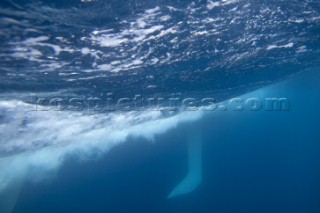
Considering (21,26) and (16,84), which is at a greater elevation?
(21,26)

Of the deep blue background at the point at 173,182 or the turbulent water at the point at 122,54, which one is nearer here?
the turbulent water at the point at 122,54

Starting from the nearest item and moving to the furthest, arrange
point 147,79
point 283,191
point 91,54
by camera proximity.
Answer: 1. point 91,54
2. point 147,79
3. point 283,191

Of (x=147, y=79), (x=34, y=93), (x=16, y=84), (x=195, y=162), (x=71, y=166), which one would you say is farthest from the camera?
(x=71, y=166)

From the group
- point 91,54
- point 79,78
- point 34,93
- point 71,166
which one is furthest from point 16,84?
point 71,166

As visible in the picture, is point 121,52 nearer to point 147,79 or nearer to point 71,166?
point 147,79

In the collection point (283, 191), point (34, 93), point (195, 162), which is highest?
point (34, 93)

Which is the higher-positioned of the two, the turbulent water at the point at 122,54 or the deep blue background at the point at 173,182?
the turbulent water at the point at 122,54

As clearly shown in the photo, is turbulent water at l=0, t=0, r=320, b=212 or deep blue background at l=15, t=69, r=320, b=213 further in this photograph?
deep blue background at l=15, t=69, r=320, b=213

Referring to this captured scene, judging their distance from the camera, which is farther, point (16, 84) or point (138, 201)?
point (138, 201)

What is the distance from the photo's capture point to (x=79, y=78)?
928 centimetres

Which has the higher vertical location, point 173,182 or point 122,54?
point 122,54

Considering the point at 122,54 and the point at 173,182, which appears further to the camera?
the point at 173,182

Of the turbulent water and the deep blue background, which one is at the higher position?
the turbulent water

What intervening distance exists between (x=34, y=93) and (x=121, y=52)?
4993 mm
